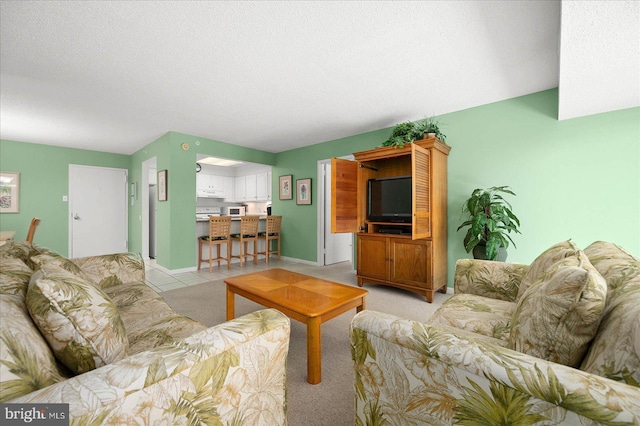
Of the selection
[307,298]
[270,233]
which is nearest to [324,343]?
[307,298]

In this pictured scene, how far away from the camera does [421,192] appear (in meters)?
3.10

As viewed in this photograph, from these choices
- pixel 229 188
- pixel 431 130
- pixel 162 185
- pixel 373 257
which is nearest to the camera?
pixel 431 130

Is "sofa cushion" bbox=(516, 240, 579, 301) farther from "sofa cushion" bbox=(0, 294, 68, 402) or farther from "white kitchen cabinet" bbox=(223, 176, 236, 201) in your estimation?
"white kitchen cabinet" bbox=(223, 176, 236, 201)

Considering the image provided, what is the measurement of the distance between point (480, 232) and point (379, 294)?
1.38m

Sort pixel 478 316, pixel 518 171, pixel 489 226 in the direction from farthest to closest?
1. pixel 518 171
2. pixel 489 226
3. pixel 478 316

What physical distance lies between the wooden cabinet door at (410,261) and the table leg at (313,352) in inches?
77.7

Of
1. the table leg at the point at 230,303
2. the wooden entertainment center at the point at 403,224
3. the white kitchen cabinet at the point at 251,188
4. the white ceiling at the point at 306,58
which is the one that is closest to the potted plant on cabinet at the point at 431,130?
the wooden entertainment center at the point at 403,224

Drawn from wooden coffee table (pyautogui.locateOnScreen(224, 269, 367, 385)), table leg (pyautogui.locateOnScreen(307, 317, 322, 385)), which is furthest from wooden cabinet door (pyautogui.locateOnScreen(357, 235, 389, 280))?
table leg (pyautogui.locateOnScreen(307, 317, 322, 385))

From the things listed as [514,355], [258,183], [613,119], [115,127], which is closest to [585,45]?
[613,119]

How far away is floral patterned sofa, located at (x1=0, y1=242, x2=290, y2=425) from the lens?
59cm

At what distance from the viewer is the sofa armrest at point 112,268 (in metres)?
2.09

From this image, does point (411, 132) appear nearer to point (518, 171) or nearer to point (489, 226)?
point (518, 171)

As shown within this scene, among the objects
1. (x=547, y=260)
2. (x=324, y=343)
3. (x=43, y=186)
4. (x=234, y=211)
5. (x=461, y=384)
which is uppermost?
(x=43, y=186)

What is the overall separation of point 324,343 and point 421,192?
1.98 meters
